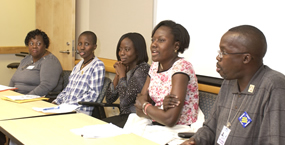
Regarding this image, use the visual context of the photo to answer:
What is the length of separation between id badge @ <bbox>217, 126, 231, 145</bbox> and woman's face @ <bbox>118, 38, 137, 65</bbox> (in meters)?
1.47

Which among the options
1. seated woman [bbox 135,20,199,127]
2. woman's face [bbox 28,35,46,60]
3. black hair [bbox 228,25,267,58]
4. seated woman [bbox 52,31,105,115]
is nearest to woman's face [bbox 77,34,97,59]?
seated woman [bbox 52,31,105,115]

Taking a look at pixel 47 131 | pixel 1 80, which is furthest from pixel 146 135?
pixel 1 80

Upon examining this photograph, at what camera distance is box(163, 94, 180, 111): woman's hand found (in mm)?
2221

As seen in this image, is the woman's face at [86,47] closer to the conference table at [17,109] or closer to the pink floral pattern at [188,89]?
the conference table at [17,109]

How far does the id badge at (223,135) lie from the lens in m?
1.74

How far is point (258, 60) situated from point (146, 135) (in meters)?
1.05

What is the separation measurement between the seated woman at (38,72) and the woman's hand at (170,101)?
1924mm

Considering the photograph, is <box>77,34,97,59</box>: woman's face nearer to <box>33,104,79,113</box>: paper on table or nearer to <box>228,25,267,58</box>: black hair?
<box>33,104,79,113</box>: paper on table

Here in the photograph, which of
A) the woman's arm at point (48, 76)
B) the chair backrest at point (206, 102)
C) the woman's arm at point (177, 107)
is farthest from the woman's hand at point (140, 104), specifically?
the woman's arm at point (48, 76)

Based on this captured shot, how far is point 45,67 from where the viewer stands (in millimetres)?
3793

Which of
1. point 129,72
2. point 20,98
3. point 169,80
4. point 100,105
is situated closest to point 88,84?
point 100,105

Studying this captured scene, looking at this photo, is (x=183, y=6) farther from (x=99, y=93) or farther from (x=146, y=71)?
(x=99, y=93)

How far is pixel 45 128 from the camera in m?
2.03

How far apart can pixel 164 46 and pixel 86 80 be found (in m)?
1.17
